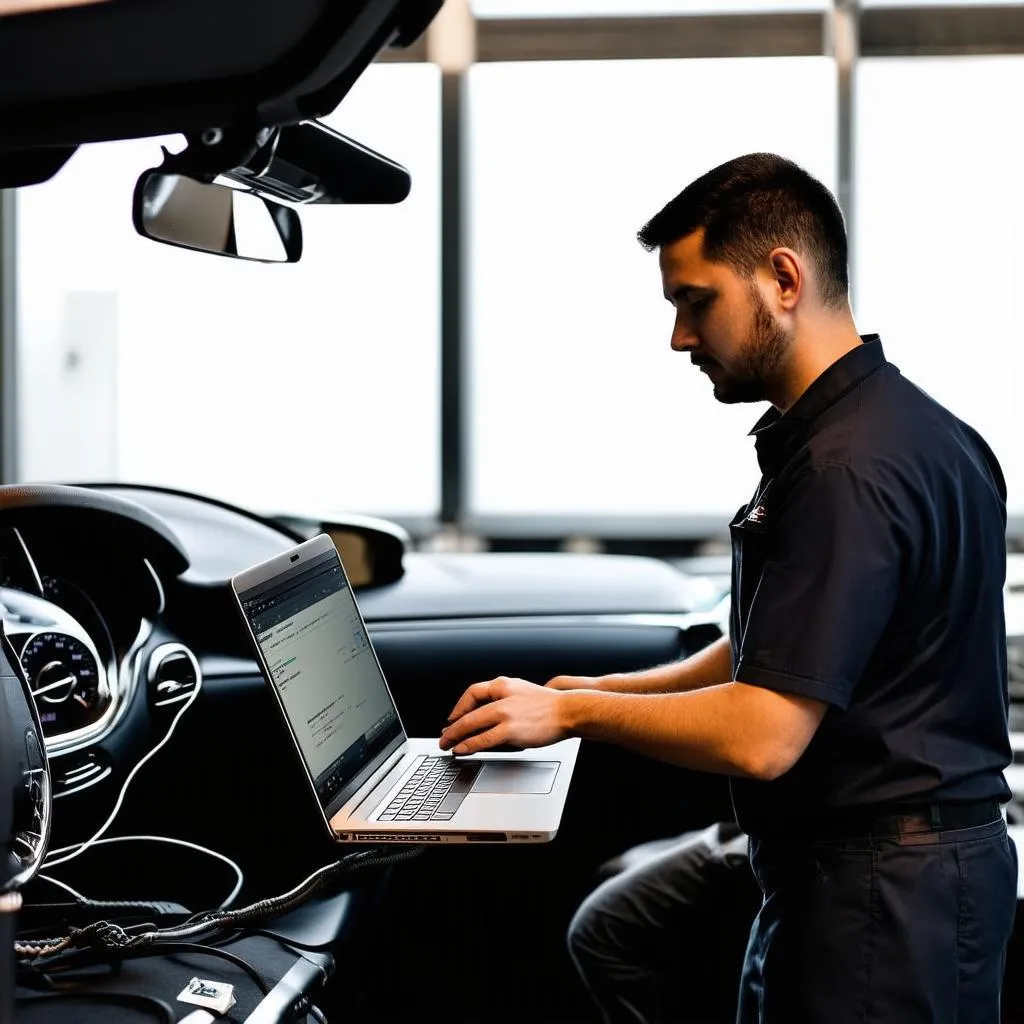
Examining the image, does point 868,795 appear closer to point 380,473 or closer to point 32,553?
point 32,553

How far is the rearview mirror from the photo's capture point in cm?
121

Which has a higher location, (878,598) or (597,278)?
(597,278)

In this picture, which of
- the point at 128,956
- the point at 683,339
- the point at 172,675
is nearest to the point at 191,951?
the point at 128,956

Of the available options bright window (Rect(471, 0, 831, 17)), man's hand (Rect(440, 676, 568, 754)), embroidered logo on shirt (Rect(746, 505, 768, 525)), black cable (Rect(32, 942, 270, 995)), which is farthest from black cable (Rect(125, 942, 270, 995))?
bright window (Rect(471, 0, 831, 17))

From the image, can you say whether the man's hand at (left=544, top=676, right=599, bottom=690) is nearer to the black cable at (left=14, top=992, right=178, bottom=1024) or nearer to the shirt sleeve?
the shirt sleeve

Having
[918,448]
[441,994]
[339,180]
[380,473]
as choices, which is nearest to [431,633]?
[441,994]

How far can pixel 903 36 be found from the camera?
4242 mm

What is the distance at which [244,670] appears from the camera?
181cm

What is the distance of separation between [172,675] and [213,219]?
0.60 metres

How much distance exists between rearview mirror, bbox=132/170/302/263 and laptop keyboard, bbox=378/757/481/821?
62cm

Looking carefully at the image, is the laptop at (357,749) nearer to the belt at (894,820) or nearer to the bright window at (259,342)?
the belt at (894,820)

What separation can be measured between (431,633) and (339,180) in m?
0.91

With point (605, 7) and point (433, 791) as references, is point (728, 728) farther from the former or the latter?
point (605, 7)

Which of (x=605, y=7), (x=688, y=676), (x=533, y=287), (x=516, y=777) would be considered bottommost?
(x=516, y=777)
